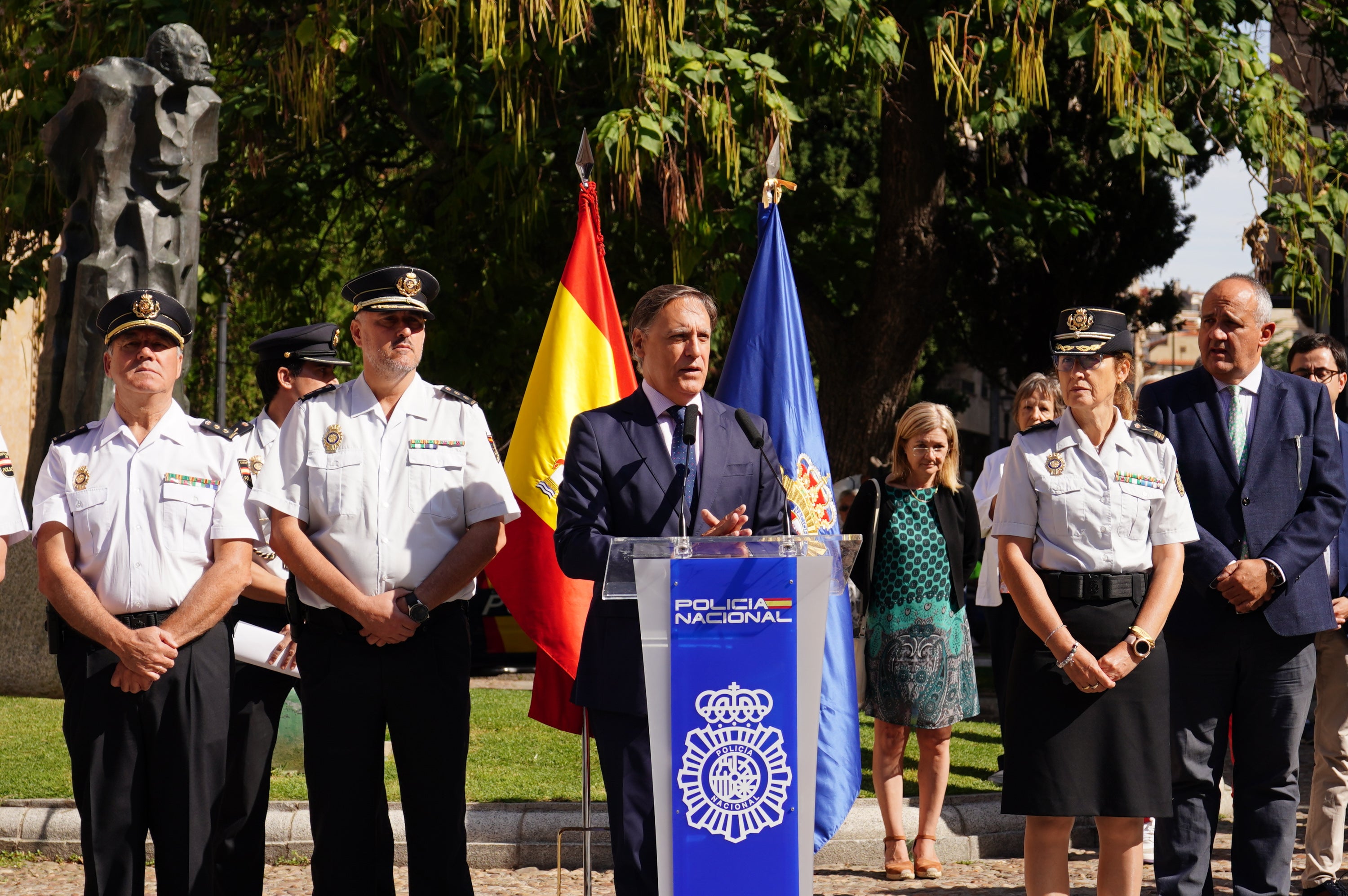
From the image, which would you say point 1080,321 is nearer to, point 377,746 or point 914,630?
point 914,630

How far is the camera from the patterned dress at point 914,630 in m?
6.47

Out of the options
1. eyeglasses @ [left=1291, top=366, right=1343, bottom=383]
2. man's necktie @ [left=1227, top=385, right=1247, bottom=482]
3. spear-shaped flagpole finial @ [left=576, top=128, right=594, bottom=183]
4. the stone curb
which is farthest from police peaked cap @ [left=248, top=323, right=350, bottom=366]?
eyeglasses @ [left=1291, top=366, right=1343, bottom=383]

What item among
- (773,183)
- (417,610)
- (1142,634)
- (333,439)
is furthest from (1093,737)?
(773,183)

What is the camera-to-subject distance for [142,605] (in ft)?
14.6

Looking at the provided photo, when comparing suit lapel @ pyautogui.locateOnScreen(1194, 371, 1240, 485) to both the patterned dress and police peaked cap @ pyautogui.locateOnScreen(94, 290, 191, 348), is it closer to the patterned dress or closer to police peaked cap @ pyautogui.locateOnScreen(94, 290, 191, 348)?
the patterned dress

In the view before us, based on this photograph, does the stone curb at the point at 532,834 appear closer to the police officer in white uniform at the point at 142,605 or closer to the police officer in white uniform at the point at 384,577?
the police officer in white uniform at the point at 384,577

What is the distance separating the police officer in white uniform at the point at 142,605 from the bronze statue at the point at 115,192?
3139mm

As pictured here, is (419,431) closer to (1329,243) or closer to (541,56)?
(541,56)

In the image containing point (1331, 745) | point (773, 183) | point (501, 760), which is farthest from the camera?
point (501, 760)

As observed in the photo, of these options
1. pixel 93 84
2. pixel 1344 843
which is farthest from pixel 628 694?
pixel 93 84

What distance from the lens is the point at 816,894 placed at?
6031 millimetres

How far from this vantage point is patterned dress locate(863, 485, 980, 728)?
6.47 metres

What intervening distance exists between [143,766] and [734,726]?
196cm

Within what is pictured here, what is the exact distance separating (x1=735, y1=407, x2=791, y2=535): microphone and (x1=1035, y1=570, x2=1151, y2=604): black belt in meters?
1.01
